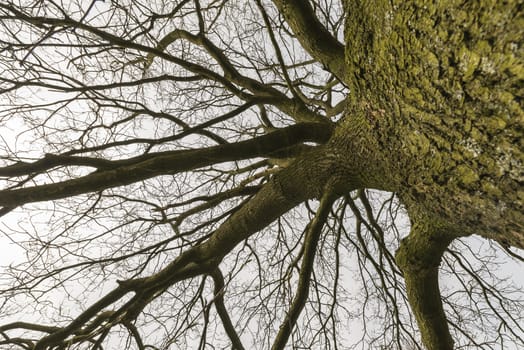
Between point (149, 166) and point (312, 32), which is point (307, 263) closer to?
point (149, 166)

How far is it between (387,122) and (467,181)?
496 millimetres

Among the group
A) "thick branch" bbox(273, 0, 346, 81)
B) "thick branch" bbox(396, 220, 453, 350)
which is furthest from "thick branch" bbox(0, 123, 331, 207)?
"thick branch" bbox(396, 220, 453, 350)

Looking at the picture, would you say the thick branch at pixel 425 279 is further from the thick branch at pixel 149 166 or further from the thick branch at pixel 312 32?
the thick branch at pixel 312 32

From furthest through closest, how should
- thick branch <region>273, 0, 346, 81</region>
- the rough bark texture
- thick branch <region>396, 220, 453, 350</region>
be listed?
thick branch <region>273, 0, 346, 81</region> < thick branch <region>396, 220, 453, 350</region> < the rough bark texture

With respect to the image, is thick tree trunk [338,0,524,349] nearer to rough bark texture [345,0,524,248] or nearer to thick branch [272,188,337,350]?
rough bark texture [345,0,524,248]

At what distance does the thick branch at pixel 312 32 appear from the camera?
2.67m

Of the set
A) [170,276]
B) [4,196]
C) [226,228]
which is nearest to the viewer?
[4,196]

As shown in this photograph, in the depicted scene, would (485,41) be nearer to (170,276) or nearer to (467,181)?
(467,181)

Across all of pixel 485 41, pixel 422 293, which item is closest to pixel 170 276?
pixel 422 293

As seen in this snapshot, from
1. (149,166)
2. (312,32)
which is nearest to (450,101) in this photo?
(149,166)

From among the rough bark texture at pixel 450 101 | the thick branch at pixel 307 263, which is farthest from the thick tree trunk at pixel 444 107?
the thick branch at pixel 307 263

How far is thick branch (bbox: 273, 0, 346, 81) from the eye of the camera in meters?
2.67

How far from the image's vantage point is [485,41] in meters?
0.91

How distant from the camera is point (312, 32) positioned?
2697 millimetres
